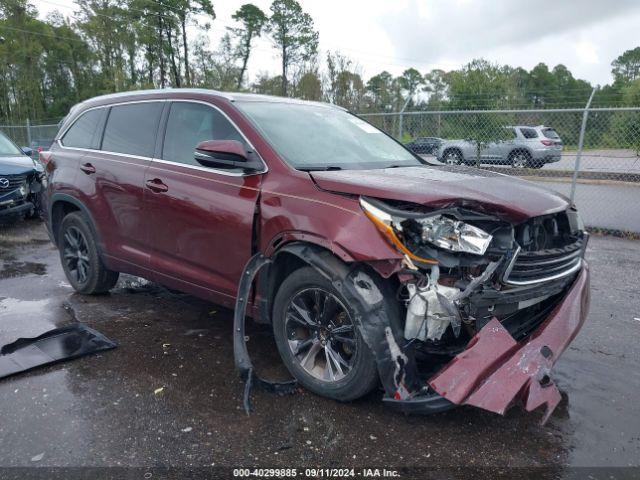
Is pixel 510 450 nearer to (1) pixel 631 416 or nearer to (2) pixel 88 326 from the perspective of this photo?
(1) pixel 631 416

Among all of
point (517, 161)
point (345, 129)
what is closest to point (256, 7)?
point (517, 161)

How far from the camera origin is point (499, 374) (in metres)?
2.62

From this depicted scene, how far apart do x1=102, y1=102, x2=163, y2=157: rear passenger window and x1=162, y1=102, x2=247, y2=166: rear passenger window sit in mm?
196

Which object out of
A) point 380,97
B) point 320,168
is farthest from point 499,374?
point 380,97

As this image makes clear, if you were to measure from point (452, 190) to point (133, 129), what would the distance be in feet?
9.66

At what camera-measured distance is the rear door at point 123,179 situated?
4270 millimetres

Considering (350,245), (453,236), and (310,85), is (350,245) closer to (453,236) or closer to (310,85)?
(453,236)

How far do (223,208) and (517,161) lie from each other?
7757mm

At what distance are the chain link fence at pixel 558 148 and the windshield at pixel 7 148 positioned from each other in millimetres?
6886

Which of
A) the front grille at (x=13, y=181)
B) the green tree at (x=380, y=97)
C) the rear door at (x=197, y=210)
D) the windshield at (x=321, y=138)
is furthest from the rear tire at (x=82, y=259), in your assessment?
the green tree at (x=380, y=97)

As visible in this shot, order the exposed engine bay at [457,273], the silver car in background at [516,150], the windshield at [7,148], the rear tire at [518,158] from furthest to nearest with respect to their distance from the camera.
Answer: the rear tire at [518,158], the windshield at [7,148], the silver car in background at [516,150], the exposed engine bay at [457,273]

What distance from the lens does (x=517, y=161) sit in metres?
9.80

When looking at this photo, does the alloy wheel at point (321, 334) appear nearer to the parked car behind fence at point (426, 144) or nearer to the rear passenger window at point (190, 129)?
the rear passenger window at point (190, 129)

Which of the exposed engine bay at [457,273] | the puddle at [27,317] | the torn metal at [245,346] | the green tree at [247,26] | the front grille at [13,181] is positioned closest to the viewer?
the exposed engine bay at [457,273]
